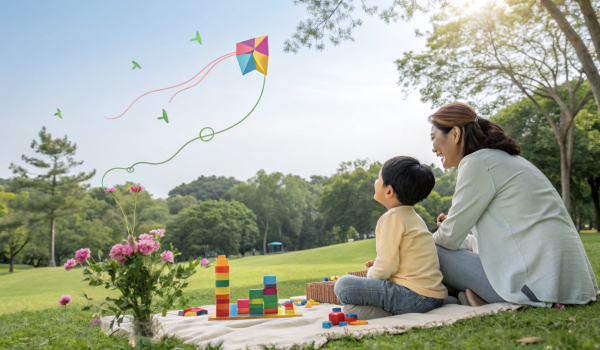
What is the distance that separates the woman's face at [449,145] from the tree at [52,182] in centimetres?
2992

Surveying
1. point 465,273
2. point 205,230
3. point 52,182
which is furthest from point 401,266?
point 205,230

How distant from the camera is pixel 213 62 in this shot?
3006 millimetres

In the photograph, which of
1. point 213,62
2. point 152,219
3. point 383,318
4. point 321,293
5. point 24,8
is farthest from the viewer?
point 152,219

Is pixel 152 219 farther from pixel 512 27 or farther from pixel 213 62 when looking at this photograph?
pixel 213 62

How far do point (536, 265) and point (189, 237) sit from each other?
1595 inches

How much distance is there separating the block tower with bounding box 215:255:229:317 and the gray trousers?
1521 mm

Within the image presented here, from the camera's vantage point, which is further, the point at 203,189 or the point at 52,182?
the point at 203,189

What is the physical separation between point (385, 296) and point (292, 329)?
2.12 feet

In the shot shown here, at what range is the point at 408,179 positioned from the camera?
2561 mm

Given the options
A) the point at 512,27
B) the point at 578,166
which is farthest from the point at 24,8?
the point at 578,166

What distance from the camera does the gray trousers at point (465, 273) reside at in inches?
98.9

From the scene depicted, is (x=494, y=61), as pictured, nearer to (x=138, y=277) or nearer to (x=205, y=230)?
(x=138, y=277)

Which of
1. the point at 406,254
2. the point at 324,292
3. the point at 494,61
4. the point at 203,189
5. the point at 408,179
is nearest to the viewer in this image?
the point at 406,254

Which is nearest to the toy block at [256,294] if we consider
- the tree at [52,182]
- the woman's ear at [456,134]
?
the woman's ear at [456,134]
